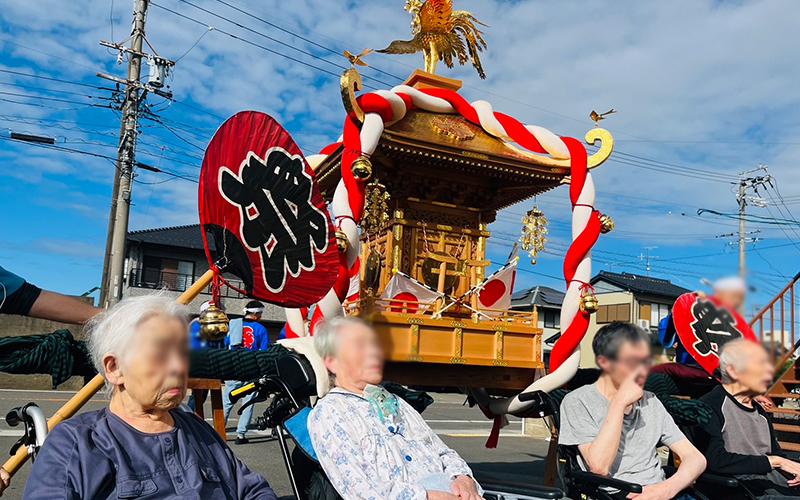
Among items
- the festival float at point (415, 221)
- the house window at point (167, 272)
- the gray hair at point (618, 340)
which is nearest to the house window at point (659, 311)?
the gray hair at point (618, 340)

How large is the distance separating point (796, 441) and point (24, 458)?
22.5 feet

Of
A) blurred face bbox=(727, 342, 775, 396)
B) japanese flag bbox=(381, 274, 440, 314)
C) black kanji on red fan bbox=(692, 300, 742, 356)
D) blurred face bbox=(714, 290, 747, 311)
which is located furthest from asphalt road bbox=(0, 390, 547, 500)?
blurred face bbox=(714, 290, 747, 311)

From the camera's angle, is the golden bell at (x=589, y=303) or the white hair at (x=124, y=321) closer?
the white hair at (x=124, y=321)

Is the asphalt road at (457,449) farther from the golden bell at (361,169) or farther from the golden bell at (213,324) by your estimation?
the golden bell at (213,324)

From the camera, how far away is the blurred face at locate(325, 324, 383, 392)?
3.87 ft

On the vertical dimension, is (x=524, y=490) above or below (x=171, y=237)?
below

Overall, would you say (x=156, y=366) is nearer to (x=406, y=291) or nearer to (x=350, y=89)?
(x=350, y=89)

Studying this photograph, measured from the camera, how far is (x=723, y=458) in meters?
2.76

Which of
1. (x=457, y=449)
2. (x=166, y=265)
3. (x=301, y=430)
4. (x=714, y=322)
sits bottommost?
(x=457, y=449)

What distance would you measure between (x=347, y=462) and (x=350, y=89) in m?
2.90

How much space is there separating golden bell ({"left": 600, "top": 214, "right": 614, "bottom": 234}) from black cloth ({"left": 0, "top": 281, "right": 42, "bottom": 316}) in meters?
4.01

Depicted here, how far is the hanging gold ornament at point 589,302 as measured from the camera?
430 cm

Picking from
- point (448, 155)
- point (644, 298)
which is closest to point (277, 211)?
point (644, 298)

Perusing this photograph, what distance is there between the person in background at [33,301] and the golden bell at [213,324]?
2.26 feet
